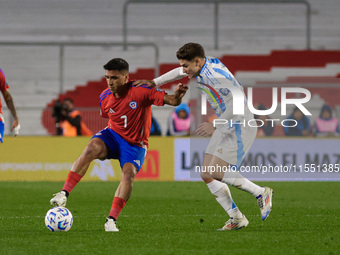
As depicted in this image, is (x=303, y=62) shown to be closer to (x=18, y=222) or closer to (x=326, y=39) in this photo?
(x=326, y=39)

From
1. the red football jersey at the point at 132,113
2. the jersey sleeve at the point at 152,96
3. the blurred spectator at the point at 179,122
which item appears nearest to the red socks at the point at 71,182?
the red football jersey at the point at 132,113

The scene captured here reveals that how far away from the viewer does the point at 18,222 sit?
28.3ft

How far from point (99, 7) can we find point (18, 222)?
1672cm

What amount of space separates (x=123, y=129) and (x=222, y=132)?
1.16m

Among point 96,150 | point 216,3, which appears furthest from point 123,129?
point 216,3

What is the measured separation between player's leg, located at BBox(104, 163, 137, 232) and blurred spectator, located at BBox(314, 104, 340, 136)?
9.38m

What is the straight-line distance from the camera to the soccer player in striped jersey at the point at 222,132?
7484 mm

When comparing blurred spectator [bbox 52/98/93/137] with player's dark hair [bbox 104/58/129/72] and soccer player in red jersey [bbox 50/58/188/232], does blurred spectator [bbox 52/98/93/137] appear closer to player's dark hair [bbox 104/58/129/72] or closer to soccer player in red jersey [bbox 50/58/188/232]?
soccer player in red jersey [bbox 50/58/188/232]

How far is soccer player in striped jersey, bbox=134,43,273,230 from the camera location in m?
7.48

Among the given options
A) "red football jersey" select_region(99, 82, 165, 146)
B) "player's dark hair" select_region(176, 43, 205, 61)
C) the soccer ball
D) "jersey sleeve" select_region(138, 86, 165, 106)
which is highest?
"player's dark hair" select_region(176, 43, 205, 61)

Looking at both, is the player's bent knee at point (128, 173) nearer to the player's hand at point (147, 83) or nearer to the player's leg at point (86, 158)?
the player's leg at point (86, 158)

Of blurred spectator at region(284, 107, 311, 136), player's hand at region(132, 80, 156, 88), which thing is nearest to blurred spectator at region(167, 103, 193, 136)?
blurred spectator at region(284, 107, 311, 136)

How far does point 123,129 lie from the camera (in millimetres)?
8070

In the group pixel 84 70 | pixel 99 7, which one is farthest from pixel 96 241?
pixel 99 7
